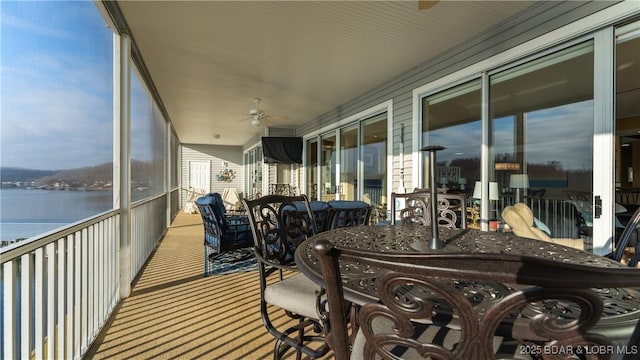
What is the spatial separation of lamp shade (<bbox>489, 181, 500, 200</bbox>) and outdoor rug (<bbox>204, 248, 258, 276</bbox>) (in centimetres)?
293

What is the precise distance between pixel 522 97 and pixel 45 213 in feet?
12.9

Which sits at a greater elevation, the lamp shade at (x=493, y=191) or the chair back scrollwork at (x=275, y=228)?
the lamp shade at (x=493, y=191)

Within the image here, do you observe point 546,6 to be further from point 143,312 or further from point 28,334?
point 143,312

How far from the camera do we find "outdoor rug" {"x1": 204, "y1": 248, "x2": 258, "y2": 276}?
143 inches

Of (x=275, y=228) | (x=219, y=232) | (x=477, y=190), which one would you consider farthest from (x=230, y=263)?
(x=477, y=190)

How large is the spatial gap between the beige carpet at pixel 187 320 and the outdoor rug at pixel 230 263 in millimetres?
147

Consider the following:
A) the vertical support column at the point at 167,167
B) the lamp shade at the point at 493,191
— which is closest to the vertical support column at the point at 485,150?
the lamp shade at the point at 493,191

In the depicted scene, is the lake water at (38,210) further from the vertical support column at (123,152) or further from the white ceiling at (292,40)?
the white ceiling at (292,40)

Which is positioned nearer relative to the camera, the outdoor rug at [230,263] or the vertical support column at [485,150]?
the vertical support column at [485,150]

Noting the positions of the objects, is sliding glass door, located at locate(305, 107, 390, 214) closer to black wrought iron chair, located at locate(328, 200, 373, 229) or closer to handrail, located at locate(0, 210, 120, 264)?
black wrought iron chair, located at locate(328, 200, 373, 229)

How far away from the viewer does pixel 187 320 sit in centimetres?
234

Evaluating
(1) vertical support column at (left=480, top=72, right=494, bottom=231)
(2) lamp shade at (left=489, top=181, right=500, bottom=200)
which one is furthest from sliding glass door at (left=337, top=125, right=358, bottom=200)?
(2) lamp shade at (left=489, top=181, right=500, bottom=200)

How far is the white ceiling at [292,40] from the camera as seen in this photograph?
2566mm

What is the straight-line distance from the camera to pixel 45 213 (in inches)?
61.1
